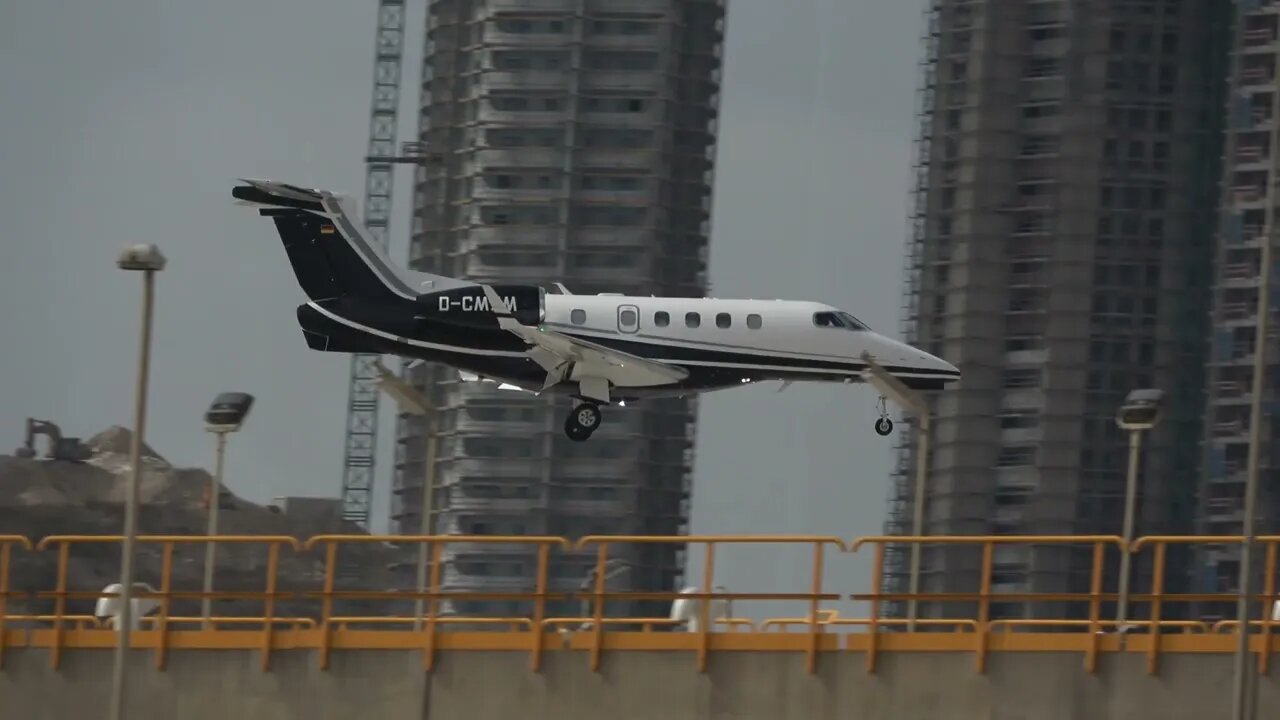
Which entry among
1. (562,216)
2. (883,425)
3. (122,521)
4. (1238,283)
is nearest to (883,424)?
(883,425)

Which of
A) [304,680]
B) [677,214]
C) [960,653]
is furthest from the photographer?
[677,214]

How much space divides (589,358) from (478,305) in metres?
2.70

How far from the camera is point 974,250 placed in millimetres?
136625

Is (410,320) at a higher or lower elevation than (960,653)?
higher

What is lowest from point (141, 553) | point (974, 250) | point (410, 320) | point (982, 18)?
point (141, 553)

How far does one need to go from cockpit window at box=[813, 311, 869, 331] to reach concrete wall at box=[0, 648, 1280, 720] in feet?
80.0

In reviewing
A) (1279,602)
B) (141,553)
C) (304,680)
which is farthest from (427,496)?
(141,553)

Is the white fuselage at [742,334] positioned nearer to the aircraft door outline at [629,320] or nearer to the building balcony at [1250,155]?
the aircraft door outline at [629,320]

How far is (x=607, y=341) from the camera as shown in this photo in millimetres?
54375

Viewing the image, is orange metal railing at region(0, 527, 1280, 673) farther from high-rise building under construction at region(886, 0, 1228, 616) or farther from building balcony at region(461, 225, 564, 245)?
building balcony at region(461, 225, 564, 245)

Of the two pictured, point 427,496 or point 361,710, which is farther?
point 427,496

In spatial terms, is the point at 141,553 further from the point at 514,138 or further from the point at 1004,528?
the point at 514,138

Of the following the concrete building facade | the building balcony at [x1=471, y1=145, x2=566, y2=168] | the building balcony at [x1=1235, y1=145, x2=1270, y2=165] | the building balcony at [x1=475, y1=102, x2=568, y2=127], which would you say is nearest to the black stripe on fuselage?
the concrete building facade

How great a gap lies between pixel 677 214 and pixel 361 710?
117 metres
